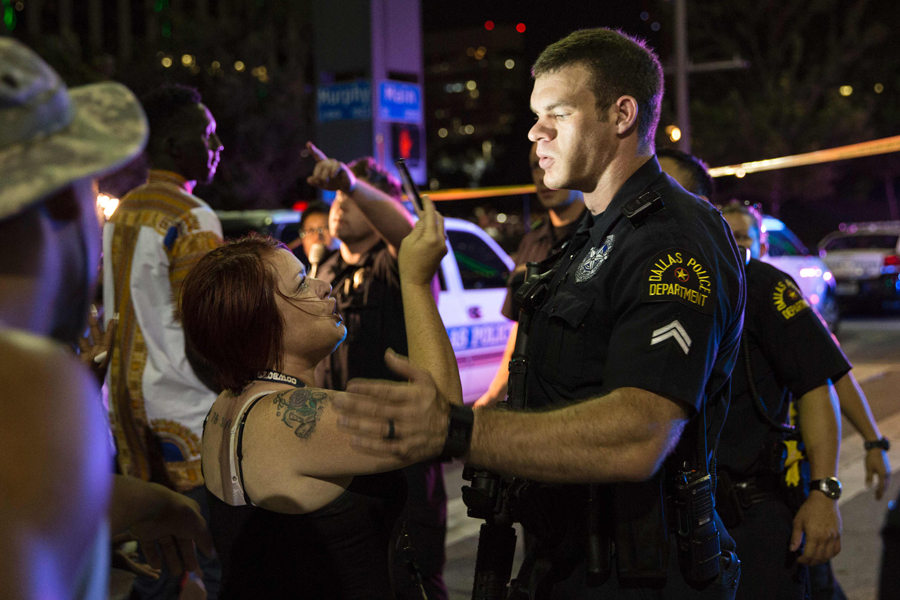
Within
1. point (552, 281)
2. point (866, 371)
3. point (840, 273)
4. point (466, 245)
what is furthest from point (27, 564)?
point (840, 273)

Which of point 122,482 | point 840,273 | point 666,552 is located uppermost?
point 122,482

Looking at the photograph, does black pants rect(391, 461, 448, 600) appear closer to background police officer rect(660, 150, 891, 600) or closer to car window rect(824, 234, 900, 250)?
background police officer rect(660, 150, 891, 600)

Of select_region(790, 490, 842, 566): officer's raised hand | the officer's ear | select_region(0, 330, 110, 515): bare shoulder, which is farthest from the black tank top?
select_region(790, 490, 842, 566): officer's raised hand

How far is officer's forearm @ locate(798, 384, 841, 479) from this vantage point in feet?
9.71

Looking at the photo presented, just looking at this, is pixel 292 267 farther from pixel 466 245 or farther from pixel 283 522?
pixel 466 245

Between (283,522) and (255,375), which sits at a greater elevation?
(255,375)

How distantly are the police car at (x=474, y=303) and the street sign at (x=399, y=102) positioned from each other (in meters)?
1.15

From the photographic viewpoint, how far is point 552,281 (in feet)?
7.48

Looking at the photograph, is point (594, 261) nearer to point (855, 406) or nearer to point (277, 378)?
point (277, 378)

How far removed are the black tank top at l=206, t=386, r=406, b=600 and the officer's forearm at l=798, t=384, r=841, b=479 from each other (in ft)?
5.26

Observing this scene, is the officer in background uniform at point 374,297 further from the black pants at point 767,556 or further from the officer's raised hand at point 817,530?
the officer's raised hand at point 817,530

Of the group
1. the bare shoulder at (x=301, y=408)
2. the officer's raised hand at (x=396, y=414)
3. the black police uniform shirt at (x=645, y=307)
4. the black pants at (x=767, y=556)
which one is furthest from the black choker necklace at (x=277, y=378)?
the black pants at (x=767, y=556)

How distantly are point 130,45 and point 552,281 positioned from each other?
27.9 meters

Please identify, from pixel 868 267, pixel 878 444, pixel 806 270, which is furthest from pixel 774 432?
pixel 868 267
